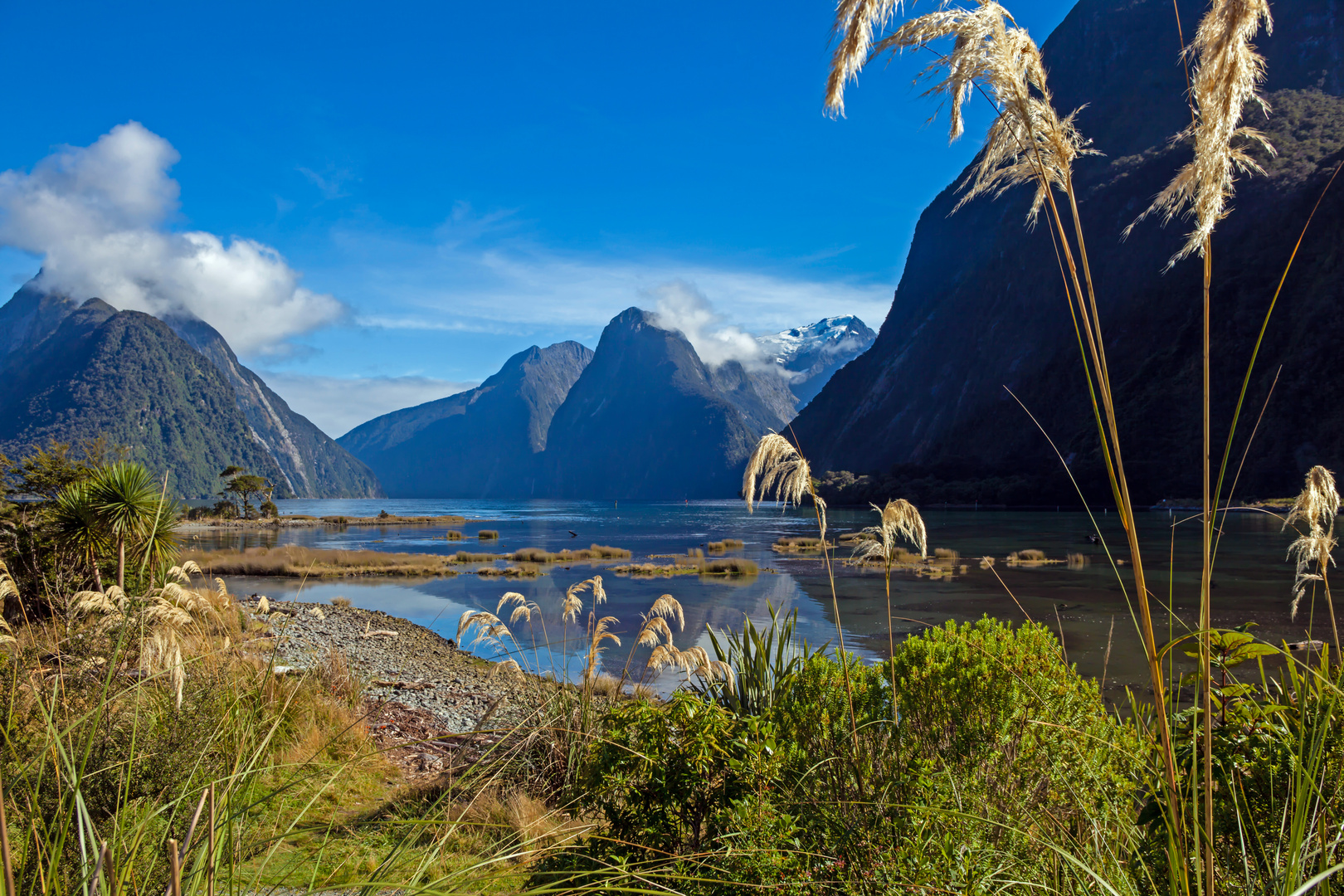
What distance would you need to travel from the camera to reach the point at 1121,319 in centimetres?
9500

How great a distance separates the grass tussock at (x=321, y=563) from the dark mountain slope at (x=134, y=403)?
4791 inches

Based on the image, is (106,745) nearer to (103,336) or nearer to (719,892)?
(719,892)

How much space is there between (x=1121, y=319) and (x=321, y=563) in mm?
100343

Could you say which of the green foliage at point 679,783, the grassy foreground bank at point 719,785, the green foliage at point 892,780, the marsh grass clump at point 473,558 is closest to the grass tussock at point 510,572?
the marsh grass clump at point 473,558

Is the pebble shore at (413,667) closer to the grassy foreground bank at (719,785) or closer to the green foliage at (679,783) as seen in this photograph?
the grassy foreground bank at (719,785)

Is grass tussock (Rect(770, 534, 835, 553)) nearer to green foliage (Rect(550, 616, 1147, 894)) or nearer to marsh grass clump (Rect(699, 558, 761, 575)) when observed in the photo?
marsh grass clump (Rect(699, 558, 761, 575))

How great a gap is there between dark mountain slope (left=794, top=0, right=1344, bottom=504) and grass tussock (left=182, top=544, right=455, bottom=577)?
5433cm

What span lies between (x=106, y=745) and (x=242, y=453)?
213m

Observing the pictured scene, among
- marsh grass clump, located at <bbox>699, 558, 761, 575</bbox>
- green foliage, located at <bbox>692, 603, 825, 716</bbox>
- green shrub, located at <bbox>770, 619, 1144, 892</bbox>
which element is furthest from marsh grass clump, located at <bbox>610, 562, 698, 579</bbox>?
green shrub, located at <bbox>770, 619, 1144, 892</bbox>

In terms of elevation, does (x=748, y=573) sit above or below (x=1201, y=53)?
below

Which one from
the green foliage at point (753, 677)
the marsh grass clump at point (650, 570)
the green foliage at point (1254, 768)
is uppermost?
the green foliage at point (1254, 768)

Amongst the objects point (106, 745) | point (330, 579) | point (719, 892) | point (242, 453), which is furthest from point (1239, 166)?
point (242, 453)

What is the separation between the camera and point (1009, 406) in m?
102

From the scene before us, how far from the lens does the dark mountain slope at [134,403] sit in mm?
143500
